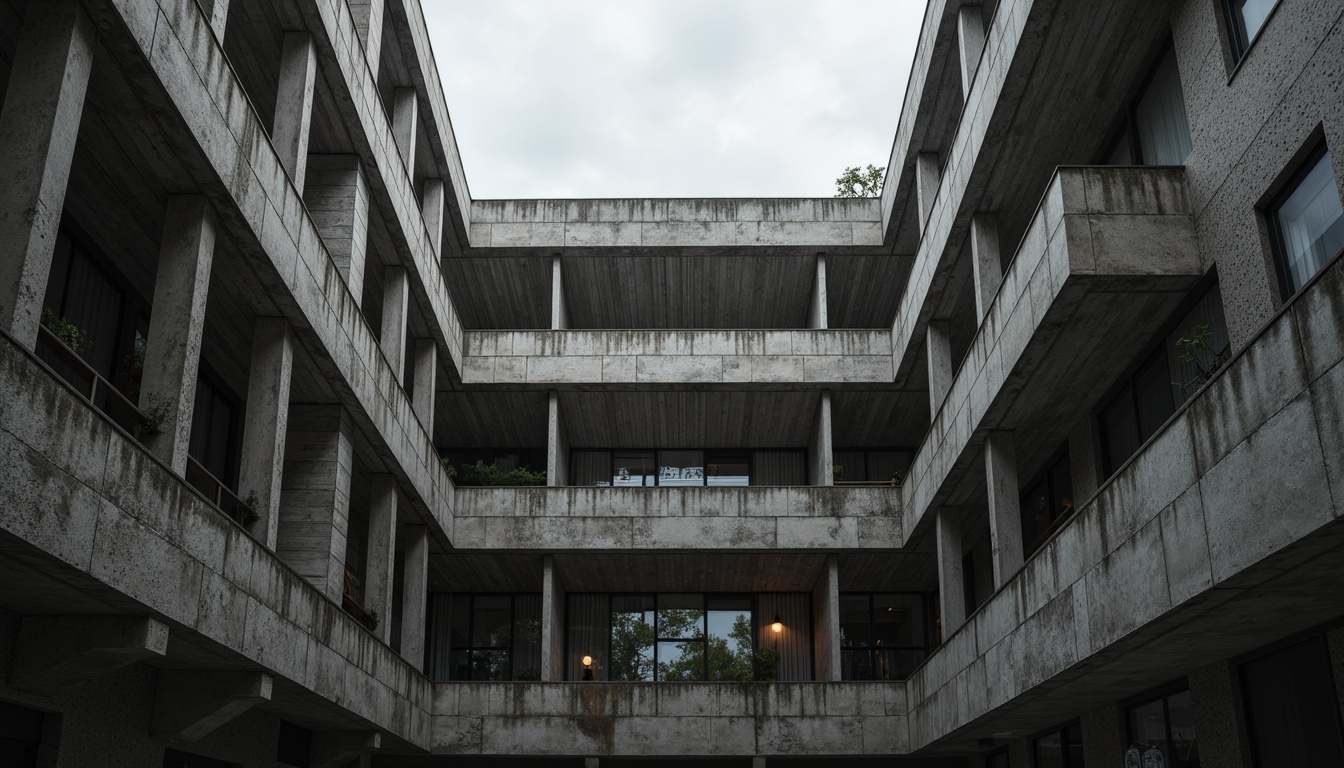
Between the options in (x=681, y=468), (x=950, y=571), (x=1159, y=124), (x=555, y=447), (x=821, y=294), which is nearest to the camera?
(x=1159, y=124)

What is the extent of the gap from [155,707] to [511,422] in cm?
1686

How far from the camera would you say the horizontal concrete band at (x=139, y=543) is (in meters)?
8.38

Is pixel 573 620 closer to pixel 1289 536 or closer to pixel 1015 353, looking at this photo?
pixel 1015 353

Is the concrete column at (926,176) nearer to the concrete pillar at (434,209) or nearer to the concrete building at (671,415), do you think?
the concrete building at (671,415)

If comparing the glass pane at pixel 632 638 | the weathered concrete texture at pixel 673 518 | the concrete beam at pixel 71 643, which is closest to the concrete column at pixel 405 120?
the weathered concrete texture at pixel 673 518

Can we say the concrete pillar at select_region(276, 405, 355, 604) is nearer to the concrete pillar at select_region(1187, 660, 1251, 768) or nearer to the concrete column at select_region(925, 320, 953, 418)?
the concrete column at select_region(925, 320, 953, 418)

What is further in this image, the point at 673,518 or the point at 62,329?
the point at 673,518

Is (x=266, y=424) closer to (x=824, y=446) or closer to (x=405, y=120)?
(x=405, y=120)

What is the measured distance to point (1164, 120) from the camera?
14758 millimetres

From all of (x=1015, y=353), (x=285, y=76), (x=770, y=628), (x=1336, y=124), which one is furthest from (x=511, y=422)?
(x=1336, y=124)

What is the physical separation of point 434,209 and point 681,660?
1280 centimetres

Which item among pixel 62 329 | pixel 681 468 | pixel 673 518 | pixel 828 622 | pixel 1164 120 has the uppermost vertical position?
pixel 681 468

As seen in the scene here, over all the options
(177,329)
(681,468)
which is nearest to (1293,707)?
(177,329)

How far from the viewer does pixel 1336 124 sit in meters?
10.2
